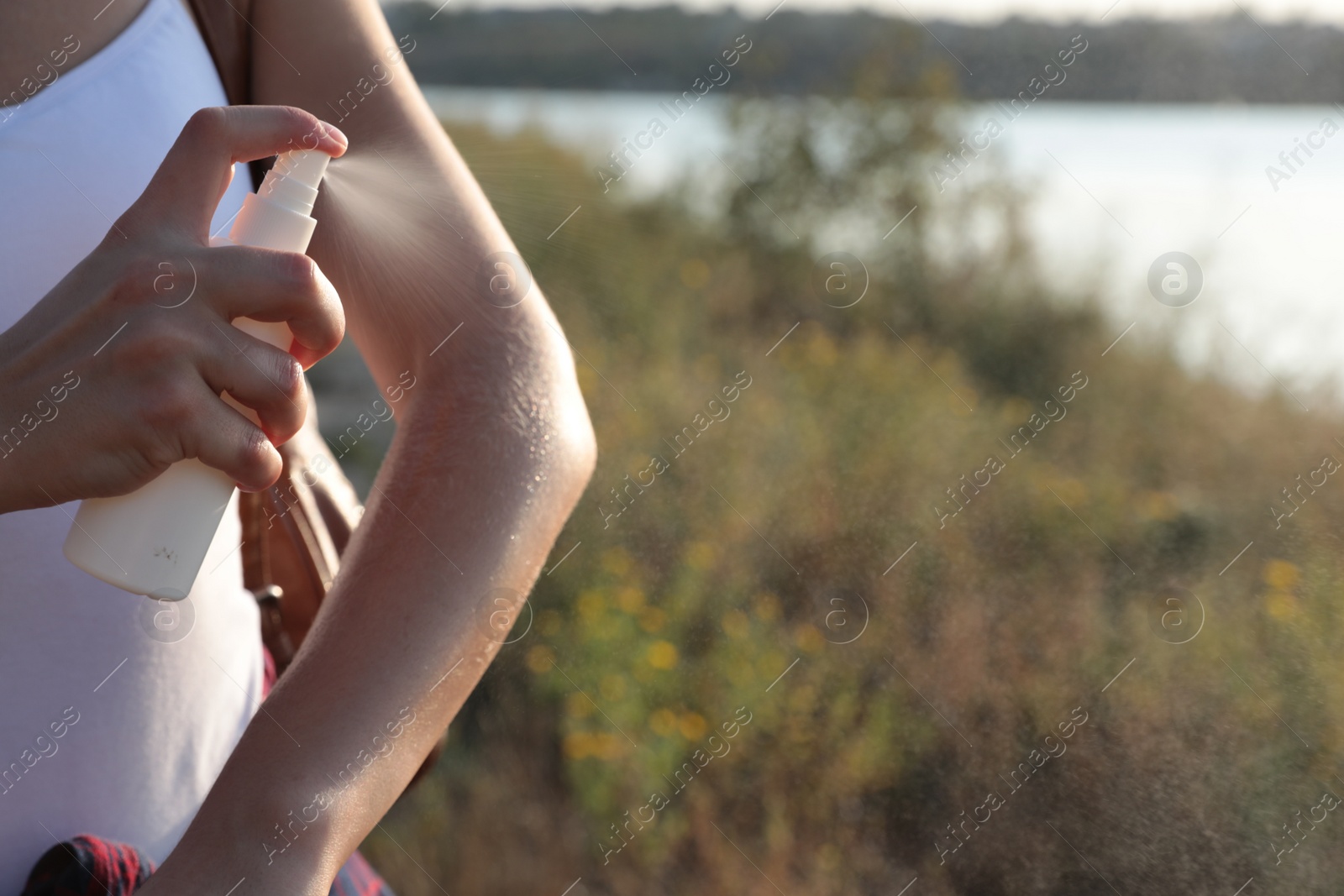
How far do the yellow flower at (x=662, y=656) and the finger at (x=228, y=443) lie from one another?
2.20m

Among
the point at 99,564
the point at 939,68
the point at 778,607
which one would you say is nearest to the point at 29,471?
the point at 99,564

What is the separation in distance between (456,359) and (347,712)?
30cm

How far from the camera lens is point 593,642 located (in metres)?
2.88

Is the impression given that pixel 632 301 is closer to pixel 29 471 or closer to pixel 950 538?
pixel 950 538

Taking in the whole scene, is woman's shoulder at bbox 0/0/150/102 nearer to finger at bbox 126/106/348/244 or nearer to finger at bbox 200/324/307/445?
finger at bbox 126/106/348/244

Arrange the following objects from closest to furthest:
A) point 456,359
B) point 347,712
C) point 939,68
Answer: point 347,712 → point 456,359 → point 939,68

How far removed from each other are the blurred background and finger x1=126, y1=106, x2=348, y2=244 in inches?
68.9

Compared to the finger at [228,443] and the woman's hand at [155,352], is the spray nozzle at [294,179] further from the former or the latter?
the finger at [228,443]

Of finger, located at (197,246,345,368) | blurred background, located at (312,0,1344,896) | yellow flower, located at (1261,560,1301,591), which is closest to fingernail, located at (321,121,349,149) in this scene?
finger, located at (197,246,345,368)

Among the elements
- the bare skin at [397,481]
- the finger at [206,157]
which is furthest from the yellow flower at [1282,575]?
the finger at [206,157]

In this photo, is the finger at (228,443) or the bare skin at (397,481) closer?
the finger at (228,443)

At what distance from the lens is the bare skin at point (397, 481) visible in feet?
2.44

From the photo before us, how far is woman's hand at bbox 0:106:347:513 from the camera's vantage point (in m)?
0.60

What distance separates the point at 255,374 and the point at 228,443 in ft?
0.15
